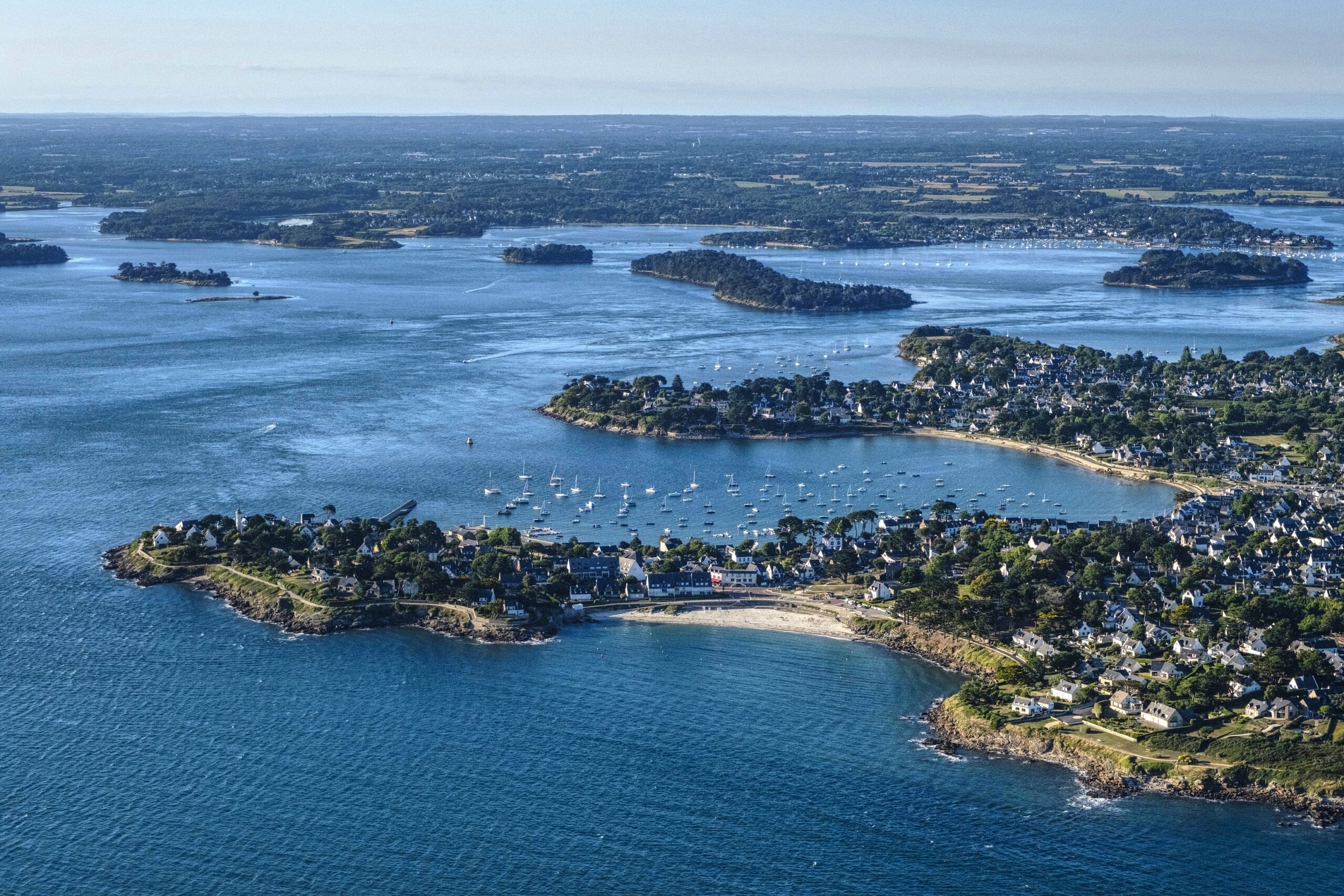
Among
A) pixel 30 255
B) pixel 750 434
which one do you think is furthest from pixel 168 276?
pixel 750 434

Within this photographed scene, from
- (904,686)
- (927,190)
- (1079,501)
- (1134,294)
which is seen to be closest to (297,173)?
(927,190)

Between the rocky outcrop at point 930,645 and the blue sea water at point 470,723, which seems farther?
the rocky outcrop at point 930,645

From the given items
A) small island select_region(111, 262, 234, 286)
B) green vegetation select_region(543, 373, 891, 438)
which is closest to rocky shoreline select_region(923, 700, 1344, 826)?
green vegetation select_region(543, 373, 891, 438)

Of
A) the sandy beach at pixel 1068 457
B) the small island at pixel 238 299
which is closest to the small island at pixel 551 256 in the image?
the small island at pixel 238 299

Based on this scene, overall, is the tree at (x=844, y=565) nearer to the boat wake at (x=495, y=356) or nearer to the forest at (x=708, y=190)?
the boat wake at (x=495, y=356)

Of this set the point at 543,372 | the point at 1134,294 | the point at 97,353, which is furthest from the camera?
the point at 1134,294

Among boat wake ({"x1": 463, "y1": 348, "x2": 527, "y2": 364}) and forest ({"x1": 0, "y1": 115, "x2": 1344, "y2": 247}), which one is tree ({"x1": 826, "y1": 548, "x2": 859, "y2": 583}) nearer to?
boat wake ({"x1": 463, "y1": 348, "x2": 527, "y2": 364})

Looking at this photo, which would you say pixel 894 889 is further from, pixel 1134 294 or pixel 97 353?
pixel 1134 294
